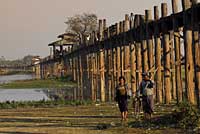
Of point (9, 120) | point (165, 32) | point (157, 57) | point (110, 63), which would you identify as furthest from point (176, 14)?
point (110, 63)

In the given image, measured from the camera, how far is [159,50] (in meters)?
25.5

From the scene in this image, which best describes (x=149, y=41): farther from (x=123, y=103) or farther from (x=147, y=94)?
(x=147, y=94)

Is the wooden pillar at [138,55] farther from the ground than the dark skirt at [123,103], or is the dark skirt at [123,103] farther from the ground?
the wooden pillar at [138,55]

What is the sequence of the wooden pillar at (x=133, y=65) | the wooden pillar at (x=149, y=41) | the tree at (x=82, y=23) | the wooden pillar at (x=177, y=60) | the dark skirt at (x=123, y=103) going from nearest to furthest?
the dark skirt at (x=123, y=103) < the wooden pillar at (x=177, y=60) < the wooden pillar at (x=149, y=41) < the wooden pillar at (x=133, y=65) < the tree at (x=82, y=23)

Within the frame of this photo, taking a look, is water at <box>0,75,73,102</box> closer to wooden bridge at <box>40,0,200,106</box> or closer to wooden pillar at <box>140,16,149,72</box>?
wooden bridge at <box>40,0,200,106</box>

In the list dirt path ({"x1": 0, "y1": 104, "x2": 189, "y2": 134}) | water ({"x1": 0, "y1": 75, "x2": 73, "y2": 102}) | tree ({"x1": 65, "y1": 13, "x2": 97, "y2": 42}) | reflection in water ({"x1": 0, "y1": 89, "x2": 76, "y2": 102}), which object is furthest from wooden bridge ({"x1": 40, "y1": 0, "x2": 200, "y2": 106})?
tree ({"x1": 65, "y1": 13, "x2": 97, "y2": 42})

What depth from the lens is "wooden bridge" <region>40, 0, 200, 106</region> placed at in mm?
20297

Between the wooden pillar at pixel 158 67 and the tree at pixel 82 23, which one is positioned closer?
the wooden pillar at pixel 158 67

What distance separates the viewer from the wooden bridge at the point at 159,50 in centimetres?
2030

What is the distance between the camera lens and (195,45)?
19.5m

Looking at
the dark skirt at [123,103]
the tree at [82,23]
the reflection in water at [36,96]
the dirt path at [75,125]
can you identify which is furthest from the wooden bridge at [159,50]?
the tree at [82,23]

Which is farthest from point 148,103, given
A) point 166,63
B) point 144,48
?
point 144,48

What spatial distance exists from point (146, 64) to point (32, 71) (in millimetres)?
110286

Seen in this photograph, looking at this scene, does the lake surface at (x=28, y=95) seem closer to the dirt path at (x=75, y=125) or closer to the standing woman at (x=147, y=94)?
the dirt path at (x=75, y=125)
